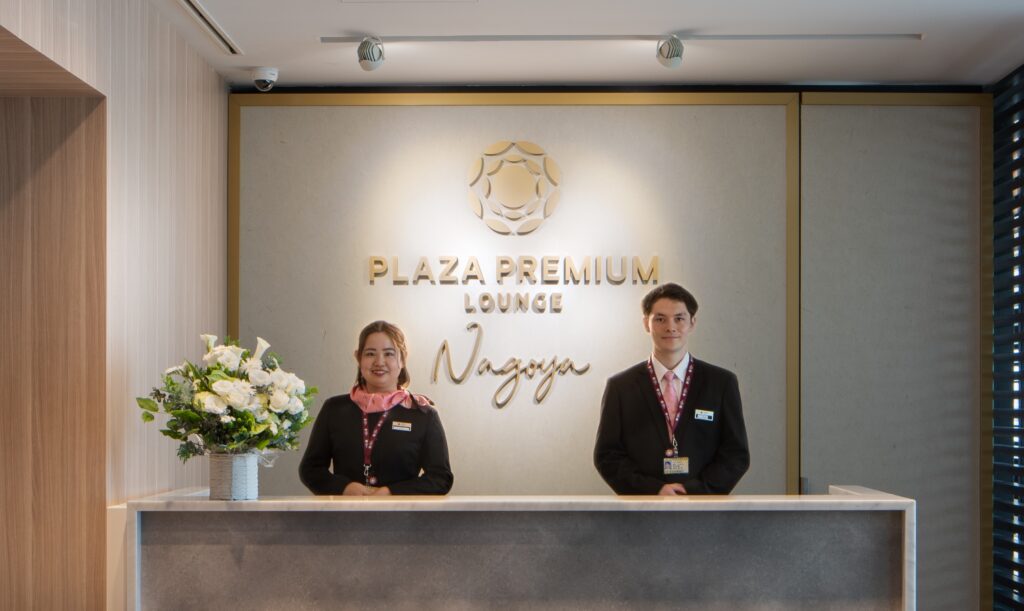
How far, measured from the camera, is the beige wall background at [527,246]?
5801 mm

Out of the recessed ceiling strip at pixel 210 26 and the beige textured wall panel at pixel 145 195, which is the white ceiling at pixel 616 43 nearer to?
the recessed ceiling strip at pixel 210 26

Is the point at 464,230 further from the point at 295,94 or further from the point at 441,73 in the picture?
the point at 295,94

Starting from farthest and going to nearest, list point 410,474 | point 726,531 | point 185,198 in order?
1. point 185,198
2. point 410,474
3. point 726,531

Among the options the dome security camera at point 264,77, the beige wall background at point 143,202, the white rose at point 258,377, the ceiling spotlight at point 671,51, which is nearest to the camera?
the white rose at point 258,377

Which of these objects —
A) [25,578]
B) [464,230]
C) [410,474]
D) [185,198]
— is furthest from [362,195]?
[25,578]

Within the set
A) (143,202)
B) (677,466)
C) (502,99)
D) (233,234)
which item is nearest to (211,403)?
(143,202)

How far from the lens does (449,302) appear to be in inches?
229

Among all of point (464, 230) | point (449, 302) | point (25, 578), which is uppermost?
point (464, 230)

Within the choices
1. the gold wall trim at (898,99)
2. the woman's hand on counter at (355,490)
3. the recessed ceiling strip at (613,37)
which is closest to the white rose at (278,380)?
the woman's hand on counter at (355,490)

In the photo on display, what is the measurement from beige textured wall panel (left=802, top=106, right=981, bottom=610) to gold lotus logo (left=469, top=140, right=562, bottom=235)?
4.68 feet

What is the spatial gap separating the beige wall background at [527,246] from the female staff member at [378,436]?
1.40 m

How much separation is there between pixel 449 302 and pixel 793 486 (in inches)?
83.5

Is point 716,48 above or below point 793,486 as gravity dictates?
above

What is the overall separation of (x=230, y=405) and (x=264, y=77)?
8.62 feet
